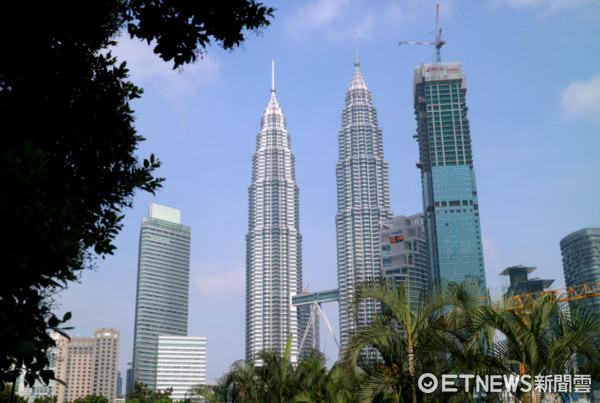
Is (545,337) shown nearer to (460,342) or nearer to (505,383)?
(505,383)

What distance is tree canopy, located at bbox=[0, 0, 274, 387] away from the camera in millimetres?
5395

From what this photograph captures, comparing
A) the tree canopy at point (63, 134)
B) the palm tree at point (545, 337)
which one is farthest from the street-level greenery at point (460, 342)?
the tree canopy at point (63, 134)

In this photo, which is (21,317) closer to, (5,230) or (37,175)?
(5,230)

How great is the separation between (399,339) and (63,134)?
256 inches

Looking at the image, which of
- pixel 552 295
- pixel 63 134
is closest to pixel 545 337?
pixel 552 295

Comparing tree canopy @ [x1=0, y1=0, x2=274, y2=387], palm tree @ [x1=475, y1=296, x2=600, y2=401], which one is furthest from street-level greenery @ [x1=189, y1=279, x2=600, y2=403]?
tree canopy @ [x1=0, y1=0, x2=274, y2=387]

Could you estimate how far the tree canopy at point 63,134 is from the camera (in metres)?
5.39

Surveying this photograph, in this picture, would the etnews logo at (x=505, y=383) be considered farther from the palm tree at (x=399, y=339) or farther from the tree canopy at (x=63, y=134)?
the tree canopy at (x=63, y=134)

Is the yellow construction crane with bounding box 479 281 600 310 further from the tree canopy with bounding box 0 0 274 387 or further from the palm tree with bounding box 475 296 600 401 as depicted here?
the tree canopy with bounding box 0 0 274 387

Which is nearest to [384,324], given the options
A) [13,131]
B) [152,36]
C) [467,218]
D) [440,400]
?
[440,400]

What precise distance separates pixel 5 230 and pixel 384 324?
6907 millimetres

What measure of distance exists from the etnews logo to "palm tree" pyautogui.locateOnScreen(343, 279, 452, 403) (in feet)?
0.76

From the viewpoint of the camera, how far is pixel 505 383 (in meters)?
10.3

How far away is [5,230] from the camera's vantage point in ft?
17.1
